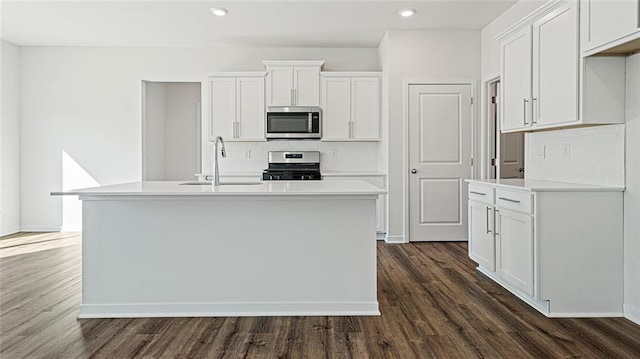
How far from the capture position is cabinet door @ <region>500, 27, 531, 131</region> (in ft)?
11.6

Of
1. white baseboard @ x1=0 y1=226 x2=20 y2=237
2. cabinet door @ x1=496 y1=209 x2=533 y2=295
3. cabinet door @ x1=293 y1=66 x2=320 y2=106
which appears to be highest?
cabinet door @ x1=293 y1=66 x2=320 y2=106

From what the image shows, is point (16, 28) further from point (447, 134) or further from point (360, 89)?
point (447, 134)

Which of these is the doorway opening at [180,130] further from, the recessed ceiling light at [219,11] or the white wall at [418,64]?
the white wall at [418,64]

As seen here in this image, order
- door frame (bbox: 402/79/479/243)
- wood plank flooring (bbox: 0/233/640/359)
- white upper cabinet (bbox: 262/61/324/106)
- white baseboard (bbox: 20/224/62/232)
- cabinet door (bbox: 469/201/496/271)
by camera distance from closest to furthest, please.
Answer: wood plank flooring (bbox: 0/233/640/359) → cabinet door (bbox: 469/201/496/271) → door frame (bbox: 402/79/479/243) → white upper cabinet (bbox: 262/61/324/106) → white baseboard (bbox: 20/224/62/232)

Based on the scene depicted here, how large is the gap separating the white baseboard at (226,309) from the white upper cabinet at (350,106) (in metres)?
3.33

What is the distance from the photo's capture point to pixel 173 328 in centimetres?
276

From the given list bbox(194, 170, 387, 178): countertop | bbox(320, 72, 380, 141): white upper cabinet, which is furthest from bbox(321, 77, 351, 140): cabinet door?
bbox(194, 170, 387, 178): countertop

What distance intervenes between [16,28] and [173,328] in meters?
4.69

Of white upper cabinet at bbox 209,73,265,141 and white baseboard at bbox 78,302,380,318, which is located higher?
white upper cabinet at bbox 209,73,265,141

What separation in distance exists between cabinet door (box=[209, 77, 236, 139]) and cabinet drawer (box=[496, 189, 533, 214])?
3654mm

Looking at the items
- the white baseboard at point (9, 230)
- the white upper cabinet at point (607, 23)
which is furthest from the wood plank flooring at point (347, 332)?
the white baseboard at point (9, 230)

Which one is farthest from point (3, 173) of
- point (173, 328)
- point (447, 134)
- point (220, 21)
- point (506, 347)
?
point (506, 347)

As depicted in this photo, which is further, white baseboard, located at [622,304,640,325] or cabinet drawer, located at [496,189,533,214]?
cabinet drawer, located at [496,189,533,214]

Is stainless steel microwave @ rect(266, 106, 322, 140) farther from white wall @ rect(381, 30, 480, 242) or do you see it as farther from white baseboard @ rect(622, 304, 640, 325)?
white baseboard @ rect(622, 304, 640, 325)
